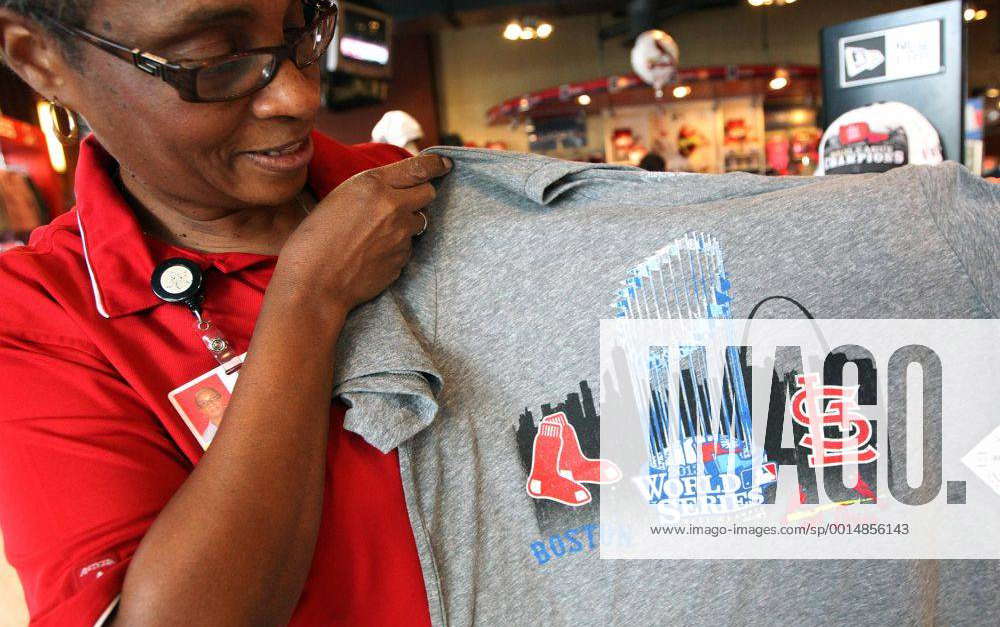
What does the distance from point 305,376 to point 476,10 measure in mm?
8896

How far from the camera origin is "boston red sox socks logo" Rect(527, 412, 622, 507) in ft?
3.16

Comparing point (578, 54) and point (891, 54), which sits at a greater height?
point (578, 54)

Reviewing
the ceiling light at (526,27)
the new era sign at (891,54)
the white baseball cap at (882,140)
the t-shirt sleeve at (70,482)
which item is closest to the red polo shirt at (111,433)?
the t-shirt sleeve at (70,482)

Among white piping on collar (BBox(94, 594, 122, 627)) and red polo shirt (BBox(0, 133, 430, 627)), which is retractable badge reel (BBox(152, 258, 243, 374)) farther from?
white piping on collar (BBox(94, 594, 122, 627))

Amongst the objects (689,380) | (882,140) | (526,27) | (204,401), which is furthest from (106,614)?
(526,27)

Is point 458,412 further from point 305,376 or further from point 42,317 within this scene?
point 42,317

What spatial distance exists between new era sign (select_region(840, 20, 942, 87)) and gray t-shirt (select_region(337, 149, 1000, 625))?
1302 mm

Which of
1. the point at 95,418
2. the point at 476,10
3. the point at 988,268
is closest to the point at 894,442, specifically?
the point at 988,268

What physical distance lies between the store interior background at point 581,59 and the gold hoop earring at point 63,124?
9757 millimetres

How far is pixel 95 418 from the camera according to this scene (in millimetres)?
761

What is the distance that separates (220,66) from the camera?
79cm

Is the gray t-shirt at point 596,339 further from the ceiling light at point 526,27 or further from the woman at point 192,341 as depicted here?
the ceiling light at point 526,27

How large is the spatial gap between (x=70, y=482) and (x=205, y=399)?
17 centimetres

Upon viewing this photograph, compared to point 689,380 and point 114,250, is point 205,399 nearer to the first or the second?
point 114,250
